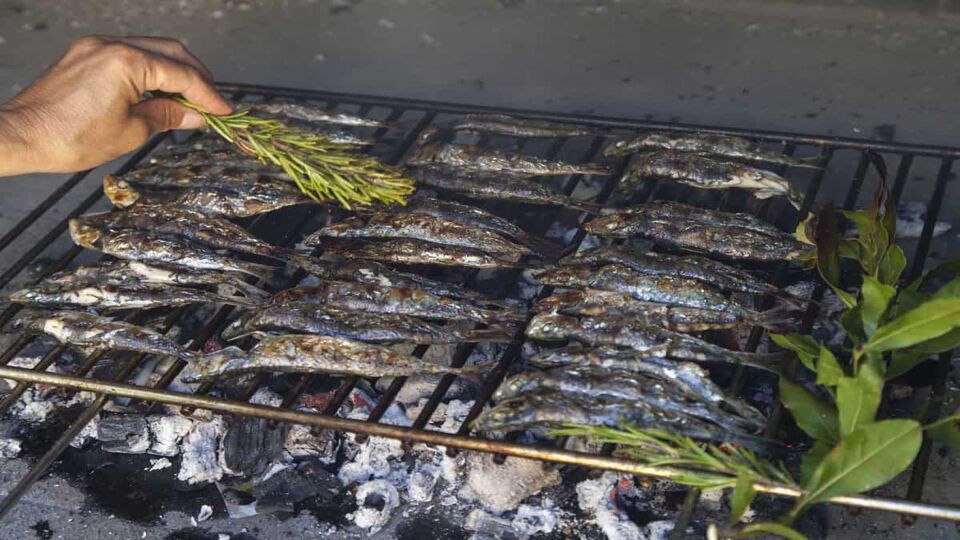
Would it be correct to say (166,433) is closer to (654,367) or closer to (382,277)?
(382,277)

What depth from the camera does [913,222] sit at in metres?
5.46

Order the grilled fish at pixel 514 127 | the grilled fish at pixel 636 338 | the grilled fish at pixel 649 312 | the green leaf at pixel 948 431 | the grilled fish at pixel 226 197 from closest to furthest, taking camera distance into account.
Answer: the green leaf at pixel 948 431
the grilled fish at pixel 636 338
the grilled fish at pixel 649 312
the grilled fish at pixel 226 197
the grilled fish at pixel 514 127

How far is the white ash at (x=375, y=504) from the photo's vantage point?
13.7ft

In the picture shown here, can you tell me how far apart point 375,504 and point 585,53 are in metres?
4.41

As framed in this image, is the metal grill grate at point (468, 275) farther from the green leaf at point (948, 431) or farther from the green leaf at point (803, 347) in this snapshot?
the green leaf at point (803, 347)

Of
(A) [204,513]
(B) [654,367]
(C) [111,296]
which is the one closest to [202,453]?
(A) [204,513]

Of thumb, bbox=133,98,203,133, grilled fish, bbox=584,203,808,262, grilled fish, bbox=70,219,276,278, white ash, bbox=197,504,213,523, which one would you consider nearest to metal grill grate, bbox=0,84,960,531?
grilled fish, bbox=584,203,808,262

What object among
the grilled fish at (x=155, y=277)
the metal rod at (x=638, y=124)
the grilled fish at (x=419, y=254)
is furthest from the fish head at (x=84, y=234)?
the metal rod at (x=638, y=124)

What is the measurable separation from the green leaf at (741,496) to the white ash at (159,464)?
260 centimetres

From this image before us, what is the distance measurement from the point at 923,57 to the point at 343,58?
424cm

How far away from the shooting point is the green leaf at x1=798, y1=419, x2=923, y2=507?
311 centimetres

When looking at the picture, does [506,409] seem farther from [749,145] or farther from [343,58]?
[343,58]

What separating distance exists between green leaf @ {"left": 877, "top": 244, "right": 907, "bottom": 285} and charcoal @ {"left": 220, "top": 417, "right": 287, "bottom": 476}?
8.45ft

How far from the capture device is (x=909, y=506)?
3.15 meters
